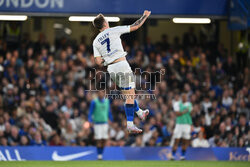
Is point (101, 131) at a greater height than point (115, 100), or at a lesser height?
lesser

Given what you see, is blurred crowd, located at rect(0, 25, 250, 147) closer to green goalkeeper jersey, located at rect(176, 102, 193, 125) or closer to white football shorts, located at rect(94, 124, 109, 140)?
white football shorts, located at rect(94, 124, 109, 140)

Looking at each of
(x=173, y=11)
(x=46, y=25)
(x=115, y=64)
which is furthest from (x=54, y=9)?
(x=46, y=25)

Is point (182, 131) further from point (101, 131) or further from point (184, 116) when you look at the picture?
point (101, 131)

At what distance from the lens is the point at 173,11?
56.6 ft

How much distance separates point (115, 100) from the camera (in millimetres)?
19828

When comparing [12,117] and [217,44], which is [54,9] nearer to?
[12,117]

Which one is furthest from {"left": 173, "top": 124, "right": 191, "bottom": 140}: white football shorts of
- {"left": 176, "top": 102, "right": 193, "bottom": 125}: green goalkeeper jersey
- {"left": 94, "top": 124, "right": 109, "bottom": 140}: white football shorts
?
{"left": 94, "top": 124, "right": 109, "bottom": 140}: white football shorts

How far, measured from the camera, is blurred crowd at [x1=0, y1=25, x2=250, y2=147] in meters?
18.7

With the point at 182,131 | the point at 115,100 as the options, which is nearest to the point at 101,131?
the point at 182,131

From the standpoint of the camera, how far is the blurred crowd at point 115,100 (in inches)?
737

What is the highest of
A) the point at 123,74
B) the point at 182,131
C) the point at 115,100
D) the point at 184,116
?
the point at 123,74

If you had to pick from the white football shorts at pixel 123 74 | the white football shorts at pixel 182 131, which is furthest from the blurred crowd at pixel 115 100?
the white football shorts at pixel 123 74

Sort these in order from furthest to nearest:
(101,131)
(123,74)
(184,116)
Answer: (184,116) → (101,131) → (123,74)

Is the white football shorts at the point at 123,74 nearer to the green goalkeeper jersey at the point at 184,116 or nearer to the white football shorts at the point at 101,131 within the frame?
the white football shorts at the point at 101,131
